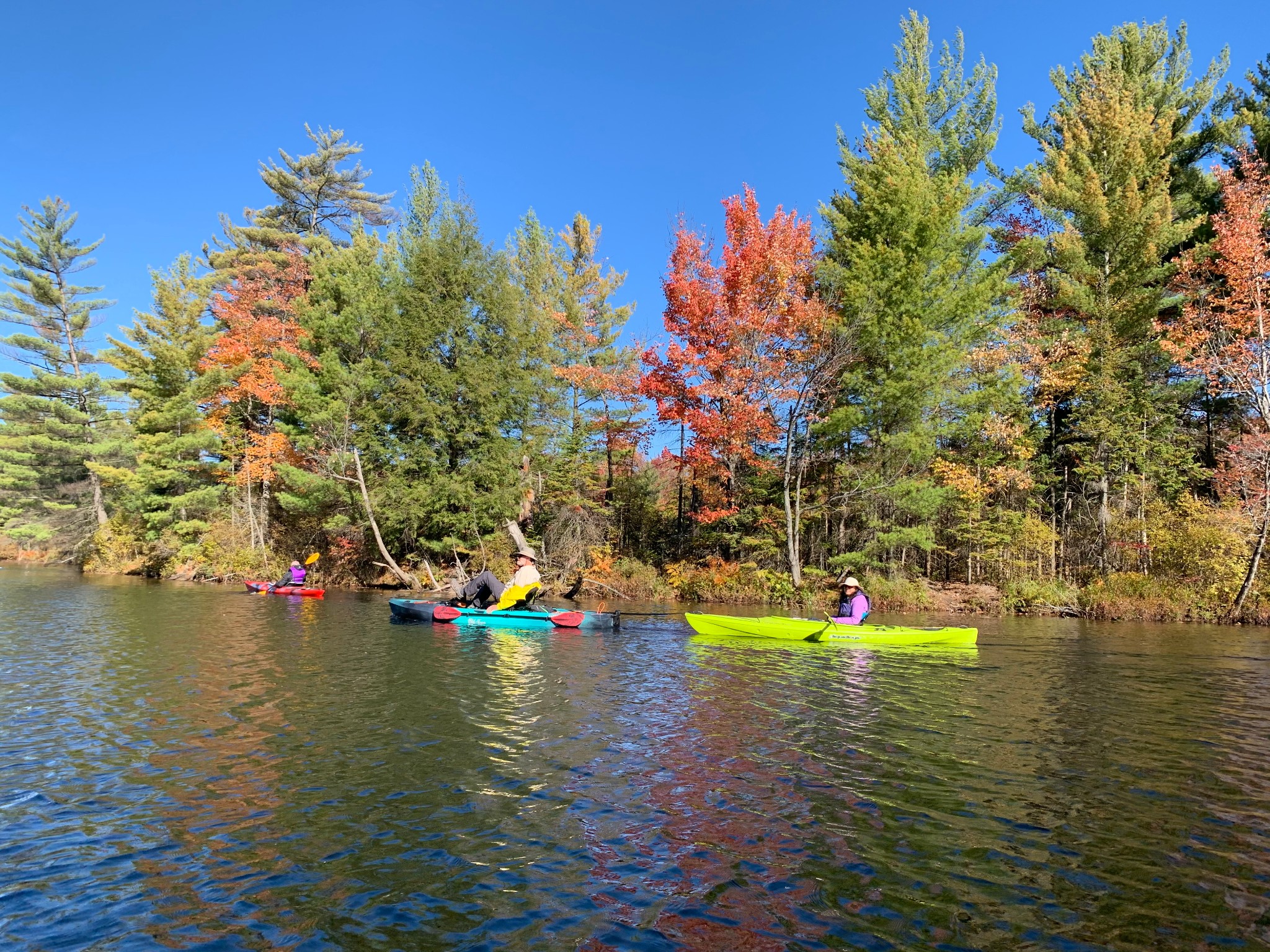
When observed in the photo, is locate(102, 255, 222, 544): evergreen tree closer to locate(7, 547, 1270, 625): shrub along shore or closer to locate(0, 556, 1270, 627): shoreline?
locate(7, 547, 1270, 625): shrub along shore

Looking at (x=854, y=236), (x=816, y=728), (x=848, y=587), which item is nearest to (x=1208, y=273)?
(x=854, y=236)

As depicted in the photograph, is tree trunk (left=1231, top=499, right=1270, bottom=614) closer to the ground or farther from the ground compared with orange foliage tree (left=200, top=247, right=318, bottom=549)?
closer to the ground

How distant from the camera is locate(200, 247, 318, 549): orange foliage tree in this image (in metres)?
30.2

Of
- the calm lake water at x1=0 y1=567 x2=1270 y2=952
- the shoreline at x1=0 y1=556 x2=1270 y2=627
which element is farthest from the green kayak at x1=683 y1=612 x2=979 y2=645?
the shoreline at x1=0 y1=556 x2=1270 y2=627

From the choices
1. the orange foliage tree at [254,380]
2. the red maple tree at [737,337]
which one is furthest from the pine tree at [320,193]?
the red maple tree at [737,337]

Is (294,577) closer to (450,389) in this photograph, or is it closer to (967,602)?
(450,389)

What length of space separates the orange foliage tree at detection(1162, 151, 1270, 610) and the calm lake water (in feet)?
35.4

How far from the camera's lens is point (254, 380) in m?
30.7

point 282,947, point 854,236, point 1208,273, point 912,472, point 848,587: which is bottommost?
point 282,947

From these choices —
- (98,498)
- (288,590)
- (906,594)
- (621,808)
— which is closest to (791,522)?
(906,594)

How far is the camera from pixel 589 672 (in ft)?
36.2

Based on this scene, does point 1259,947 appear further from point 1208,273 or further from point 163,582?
point 163,582

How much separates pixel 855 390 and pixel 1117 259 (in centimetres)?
992

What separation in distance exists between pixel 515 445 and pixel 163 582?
599 inches
